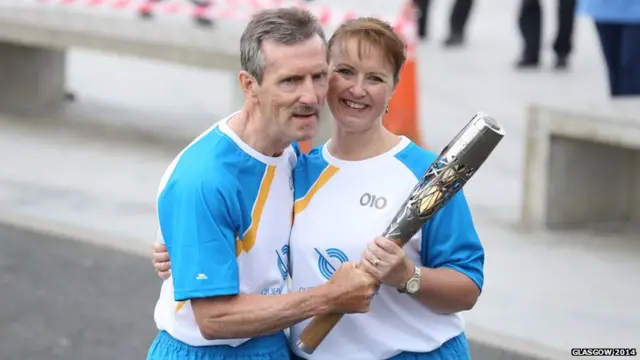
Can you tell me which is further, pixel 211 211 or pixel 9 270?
pixel 9 270

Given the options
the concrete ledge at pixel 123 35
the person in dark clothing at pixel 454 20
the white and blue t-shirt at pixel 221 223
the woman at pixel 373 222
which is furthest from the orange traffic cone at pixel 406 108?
the white and blue t-shirt at pixel 221 223

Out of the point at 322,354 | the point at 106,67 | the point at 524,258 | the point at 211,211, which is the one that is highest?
the point at 211,211

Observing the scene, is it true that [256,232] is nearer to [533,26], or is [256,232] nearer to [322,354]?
[322,354]

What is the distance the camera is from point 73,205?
32.7 feet

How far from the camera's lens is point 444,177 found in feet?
11.6

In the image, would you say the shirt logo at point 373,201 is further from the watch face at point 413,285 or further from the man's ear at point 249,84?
the man's ear at point 249,84

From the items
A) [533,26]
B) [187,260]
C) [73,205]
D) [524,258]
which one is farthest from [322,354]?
[533,26]

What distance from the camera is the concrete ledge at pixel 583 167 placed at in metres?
8.91

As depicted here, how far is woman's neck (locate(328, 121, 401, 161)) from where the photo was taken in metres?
3.89

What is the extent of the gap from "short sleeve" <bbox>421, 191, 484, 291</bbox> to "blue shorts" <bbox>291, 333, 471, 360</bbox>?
0.26m

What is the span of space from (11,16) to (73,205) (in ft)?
11.0

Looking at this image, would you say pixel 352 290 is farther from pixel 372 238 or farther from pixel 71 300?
pixel 71 300

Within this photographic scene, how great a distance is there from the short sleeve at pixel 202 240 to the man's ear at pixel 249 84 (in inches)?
11.3

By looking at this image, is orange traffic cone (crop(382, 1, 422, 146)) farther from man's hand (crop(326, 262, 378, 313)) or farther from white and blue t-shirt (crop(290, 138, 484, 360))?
man's hand (crop(326, 262, 378, 313))
